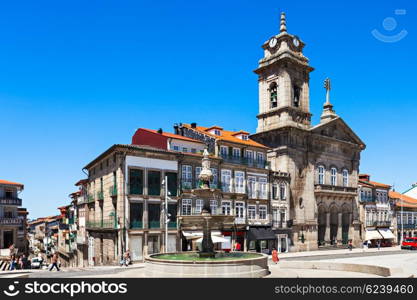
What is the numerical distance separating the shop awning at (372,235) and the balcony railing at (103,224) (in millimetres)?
38047

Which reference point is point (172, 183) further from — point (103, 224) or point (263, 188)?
point (263, 188)

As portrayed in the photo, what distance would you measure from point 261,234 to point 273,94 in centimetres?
1905

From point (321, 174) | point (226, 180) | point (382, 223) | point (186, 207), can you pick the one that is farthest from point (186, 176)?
point (382, 223)

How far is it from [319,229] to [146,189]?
26667mm

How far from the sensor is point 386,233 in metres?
64.6

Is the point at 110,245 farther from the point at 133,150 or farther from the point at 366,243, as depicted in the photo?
the point at 366,243

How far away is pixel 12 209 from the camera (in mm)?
→ 56250

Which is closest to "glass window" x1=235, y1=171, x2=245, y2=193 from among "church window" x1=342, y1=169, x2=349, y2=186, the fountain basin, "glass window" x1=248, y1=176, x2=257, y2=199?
"glass window" x1=248, y1=176, x2=257, y2=199

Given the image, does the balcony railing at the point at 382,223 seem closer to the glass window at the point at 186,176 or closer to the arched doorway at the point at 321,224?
the arched doorway at the point at 321,224

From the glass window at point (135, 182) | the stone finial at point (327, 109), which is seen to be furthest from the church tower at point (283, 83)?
the glass window at point (135, 182)

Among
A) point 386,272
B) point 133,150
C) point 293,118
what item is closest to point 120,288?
point 386,272

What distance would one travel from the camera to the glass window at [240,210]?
45125 mm

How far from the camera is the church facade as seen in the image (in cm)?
5156

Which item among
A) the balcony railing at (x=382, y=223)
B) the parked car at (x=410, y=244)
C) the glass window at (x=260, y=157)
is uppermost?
the glass window at (x=260, y=157)
